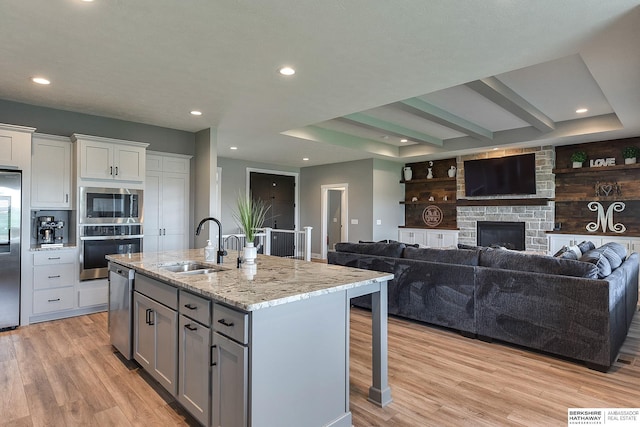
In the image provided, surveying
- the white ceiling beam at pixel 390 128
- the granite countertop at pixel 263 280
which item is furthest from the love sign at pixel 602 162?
the granite countertop at pixel 263 280

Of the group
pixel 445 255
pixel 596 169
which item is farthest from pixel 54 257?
pixel 596 169

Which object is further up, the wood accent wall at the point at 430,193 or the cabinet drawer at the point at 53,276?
the wood accent wall at the point at 430,193

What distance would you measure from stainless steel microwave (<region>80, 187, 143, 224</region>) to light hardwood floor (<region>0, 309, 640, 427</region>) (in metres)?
1.50

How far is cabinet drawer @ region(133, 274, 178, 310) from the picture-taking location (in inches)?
90.2

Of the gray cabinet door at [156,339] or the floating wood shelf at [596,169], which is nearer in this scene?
the gray cabinet door at [156,339]

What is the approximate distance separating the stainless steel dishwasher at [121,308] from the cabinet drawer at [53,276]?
4.91ft

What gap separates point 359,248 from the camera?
4645 millimetres

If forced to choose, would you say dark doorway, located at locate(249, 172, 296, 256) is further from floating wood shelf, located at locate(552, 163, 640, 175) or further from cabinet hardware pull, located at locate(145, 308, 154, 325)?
cabinet hardware pull, located at locate(145, 308, 154, 325)

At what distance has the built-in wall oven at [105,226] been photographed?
4430 mm

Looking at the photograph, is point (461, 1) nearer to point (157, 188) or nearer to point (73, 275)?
point (157, 188)

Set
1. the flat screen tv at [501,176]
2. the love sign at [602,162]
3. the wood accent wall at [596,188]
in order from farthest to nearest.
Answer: the flat screen tv at [501,176] → the love sign at [602,162] → the wood accent wall at [596,188]

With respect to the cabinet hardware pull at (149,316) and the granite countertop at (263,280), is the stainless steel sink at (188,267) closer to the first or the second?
the granite countertop at (263,280)

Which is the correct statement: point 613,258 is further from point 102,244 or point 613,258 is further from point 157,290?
point 102,244

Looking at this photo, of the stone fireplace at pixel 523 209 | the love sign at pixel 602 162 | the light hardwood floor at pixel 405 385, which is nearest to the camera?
the light hardwood floor at pixel 405 385
